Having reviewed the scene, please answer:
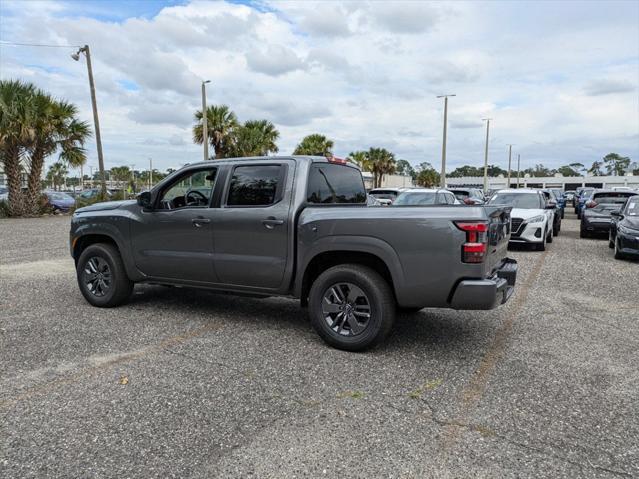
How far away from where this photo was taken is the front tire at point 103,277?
6051 mm

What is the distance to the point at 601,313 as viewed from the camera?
20.3 feet

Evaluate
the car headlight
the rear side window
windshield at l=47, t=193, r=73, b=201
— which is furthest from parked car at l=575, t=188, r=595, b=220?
windshield at l=47, t=193, r=73, b=201

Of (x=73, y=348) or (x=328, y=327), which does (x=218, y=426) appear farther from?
(x=73, y=348)

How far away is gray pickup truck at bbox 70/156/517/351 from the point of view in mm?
4207

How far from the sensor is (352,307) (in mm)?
4594

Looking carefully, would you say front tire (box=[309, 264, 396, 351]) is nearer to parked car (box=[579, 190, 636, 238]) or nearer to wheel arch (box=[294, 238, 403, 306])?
wheel arch (box=[294, 238, 403, 306])

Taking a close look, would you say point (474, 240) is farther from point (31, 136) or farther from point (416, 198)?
point (31, 136)

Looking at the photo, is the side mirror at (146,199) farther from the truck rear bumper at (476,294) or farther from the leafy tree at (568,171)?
→ the leafy tree at (568,171)

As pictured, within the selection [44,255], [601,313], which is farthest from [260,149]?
[601,313]

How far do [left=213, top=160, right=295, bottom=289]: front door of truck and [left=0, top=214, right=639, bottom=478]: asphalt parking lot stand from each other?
676 mm

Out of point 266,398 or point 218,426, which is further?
point 266,398

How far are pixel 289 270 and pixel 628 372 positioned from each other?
312 cm

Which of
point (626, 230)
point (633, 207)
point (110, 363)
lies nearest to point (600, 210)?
point (633, 207)

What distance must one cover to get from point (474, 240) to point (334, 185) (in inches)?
74.8
